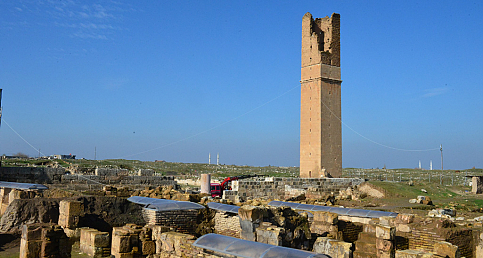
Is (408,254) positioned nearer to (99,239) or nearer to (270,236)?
(270,236)

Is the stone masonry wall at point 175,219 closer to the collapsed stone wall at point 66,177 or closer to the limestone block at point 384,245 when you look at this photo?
the limestone block at point 384,245

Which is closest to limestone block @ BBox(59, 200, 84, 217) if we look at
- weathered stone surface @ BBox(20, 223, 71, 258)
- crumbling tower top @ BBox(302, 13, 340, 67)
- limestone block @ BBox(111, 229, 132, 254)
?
weathered stone surface @ BBox(20, 223, 71, 258)

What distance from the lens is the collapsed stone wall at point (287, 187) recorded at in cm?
2131

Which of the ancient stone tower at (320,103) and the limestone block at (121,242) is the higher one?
the ancient stone tower at (320,103)

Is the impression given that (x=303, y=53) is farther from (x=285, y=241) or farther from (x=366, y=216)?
(x=285, y=241)

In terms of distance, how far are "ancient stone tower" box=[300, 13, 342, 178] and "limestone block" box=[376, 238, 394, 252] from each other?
18567mm

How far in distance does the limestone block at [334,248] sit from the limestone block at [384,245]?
132 centimetres

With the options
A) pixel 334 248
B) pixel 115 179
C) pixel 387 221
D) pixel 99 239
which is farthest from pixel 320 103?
pixel 99 239

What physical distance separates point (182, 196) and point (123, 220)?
3257mm

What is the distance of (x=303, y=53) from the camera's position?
2922cm

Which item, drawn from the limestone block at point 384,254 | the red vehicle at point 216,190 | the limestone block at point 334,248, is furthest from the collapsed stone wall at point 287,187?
the limestone block at point 334,248

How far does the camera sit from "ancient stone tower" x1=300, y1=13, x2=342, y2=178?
27.9m

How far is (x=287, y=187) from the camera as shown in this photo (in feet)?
75.9

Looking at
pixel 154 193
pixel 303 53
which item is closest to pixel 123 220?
pixel 154 193
